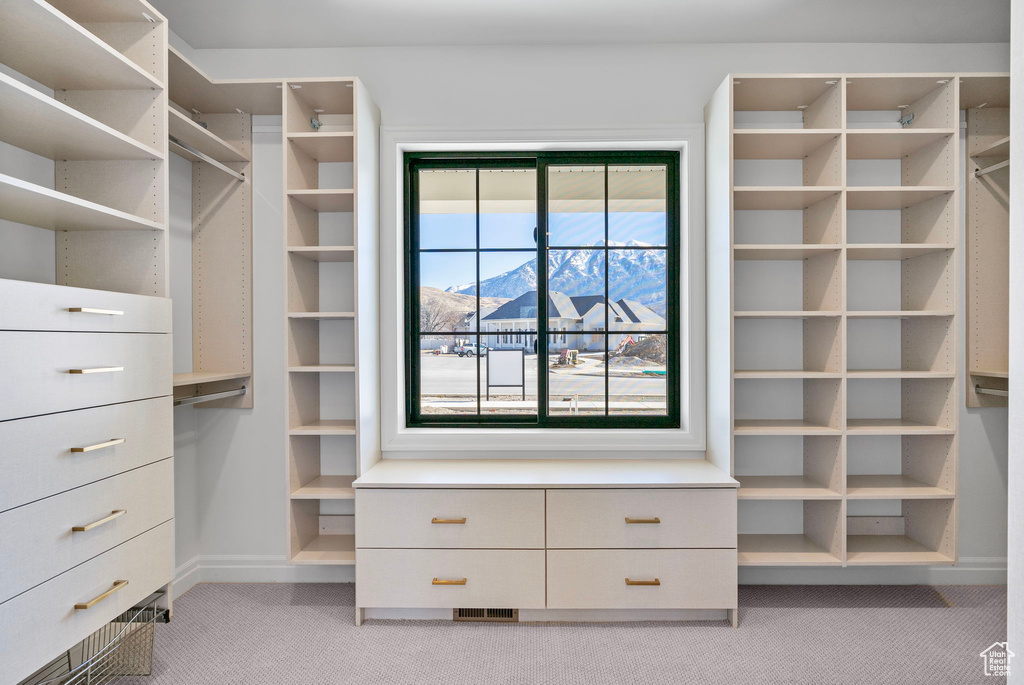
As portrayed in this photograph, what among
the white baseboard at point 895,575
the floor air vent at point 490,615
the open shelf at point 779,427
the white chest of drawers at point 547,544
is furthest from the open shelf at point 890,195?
the floor air vent at point 490,615

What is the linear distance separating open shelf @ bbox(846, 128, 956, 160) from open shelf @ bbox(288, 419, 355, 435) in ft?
8.81

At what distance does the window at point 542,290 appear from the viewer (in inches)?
119

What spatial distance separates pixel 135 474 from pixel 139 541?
23 cm

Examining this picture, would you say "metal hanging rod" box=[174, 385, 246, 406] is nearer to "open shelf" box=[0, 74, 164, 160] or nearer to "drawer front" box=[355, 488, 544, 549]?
"drawer front" box=[355, 488, 544, 549]

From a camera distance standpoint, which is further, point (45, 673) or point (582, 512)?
point (582, 512)

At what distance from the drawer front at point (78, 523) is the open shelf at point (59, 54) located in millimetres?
1325

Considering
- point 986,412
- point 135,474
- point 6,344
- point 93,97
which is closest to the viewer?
point 6,344

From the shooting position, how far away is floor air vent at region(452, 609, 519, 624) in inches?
98.3

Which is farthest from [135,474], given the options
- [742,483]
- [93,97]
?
[742,483]

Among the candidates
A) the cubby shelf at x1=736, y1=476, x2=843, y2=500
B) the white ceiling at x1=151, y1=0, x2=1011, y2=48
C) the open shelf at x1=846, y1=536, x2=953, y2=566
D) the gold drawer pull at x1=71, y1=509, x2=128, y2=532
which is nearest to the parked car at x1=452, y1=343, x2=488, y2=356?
the cubby shelf at x1=736, y1=476, x2=843, y2=500

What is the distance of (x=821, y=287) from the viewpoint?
273cm

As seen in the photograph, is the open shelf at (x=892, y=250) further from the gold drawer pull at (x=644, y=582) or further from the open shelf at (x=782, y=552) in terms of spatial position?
the gold drawer pull at (x=644, y=582)

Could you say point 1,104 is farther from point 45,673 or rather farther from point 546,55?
point 546,55

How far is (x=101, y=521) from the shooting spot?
1.65m
